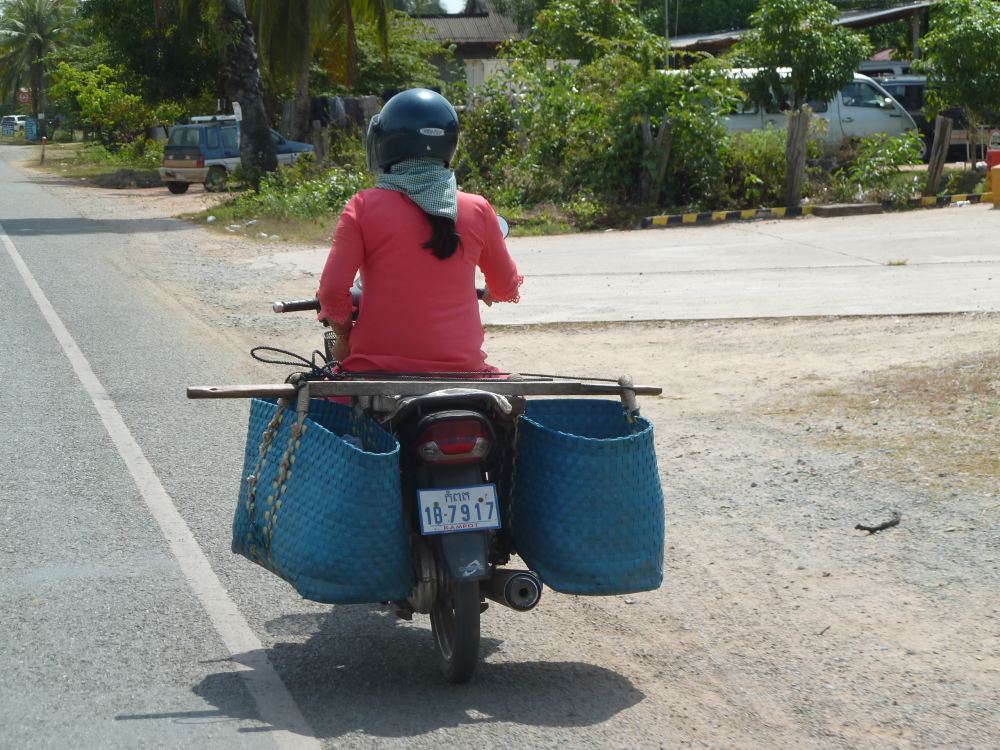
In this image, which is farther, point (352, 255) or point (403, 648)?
point (403, 648)

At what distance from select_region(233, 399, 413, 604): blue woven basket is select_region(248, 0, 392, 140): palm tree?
2886cm

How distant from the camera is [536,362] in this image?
408 inches

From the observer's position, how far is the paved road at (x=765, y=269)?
12.6 metres

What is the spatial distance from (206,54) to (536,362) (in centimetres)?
3080

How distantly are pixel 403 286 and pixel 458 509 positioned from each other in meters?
0.82

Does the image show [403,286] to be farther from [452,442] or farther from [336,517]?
[336,517]

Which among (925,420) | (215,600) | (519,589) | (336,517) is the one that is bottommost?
(215,600)

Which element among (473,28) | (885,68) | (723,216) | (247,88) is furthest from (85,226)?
(473,28)

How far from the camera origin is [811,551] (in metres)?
5.72

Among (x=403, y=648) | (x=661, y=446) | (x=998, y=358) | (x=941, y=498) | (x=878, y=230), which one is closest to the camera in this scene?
(x=403, y=648)

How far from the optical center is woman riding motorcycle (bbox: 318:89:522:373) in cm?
435

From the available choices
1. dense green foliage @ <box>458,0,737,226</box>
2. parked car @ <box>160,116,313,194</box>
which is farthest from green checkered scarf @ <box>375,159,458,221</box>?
parked car @ <box>160,116,313,194</box>

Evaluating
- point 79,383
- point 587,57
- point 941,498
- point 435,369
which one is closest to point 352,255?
point 435,369

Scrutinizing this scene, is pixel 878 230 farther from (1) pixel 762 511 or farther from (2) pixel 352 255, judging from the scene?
(2) pixel 352 255
